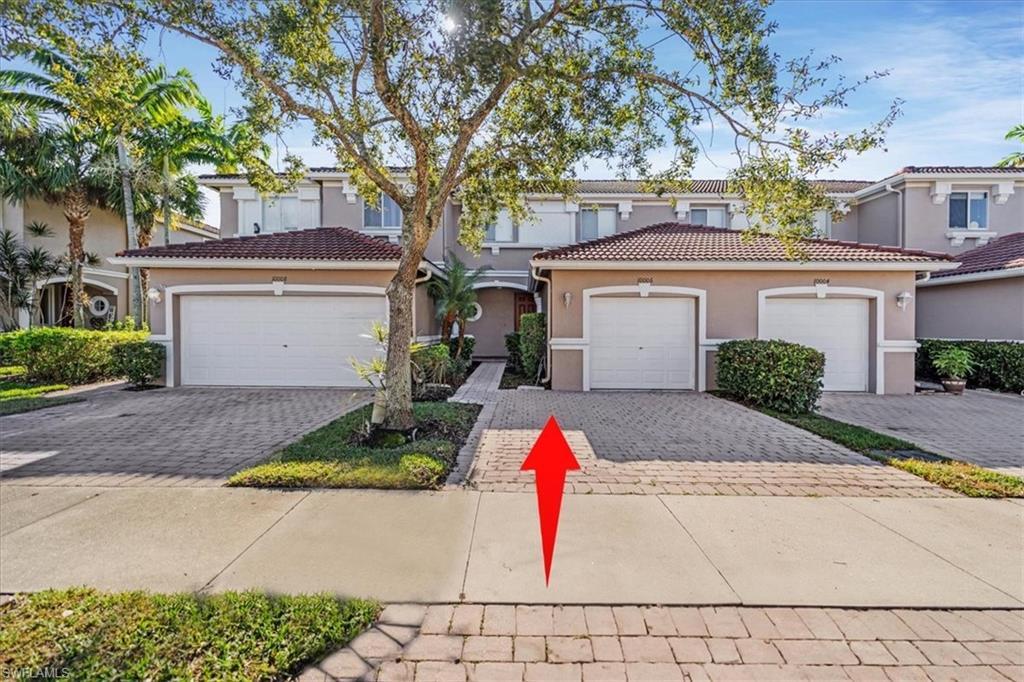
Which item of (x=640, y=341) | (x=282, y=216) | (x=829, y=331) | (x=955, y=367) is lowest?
(x=955, y=367)

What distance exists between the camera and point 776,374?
10.3 m

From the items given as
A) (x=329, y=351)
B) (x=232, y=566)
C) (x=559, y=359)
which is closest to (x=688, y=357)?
(x=559, y=359)

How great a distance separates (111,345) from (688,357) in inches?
608

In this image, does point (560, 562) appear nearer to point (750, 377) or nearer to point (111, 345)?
point (750, 377)

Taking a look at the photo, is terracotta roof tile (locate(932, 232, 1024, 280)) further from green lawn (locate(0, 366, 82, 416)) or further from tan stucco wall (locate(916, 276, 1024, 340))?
green lawn (locate(0, 366, 82, 416))

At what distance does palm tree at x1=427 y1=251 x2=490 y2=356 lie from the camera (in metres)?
16.4

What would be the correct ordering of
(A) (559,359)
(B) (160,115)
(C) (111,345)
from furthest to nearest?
1. (B) (160,115)
2. (C) (111,345)
3. (A) (559,359)

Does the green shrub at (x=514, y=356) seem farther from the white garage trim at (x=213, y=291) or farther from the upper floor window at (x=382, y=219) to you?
the upper floor window at (x=382, y=219)

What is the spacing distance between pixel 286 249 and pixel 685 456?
11.4 meters

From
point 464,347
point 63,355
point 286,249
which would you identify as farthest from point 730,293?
point 63,355

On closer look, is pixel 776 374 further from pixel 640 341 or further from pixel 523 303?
pixel 523 303

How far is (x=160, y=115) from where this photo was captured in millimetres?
17547

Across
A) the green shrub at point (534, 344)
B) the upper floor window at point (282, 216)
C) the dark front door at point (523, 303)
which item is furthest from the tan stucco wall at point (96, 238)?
the green shrub at point (534, 344)

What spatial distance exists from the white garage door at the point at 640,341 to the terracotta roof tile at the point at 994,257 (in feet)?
29.3
